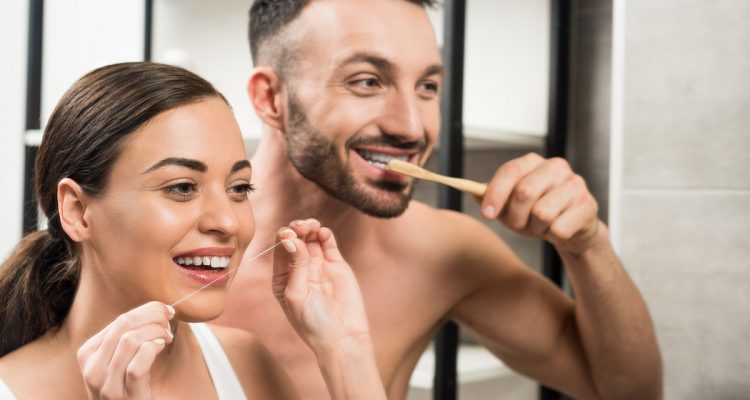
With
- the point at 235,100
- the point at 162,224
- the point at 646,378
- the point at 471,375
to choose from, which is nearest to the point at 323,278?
the point at 162,224

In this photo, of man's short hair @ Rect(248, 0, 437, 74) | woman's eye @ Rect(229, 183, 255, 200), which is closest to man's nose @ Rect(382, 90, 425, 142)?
man's short hair @ Rect(248, 0, 437, 74)

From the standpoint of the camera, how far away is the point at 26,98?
4.45 feet

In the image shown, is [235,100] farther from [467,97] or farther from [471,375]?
[471,375]

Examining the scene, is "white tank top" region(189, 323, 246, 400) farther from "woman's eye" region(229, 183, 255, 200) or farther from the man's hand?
the man's hand

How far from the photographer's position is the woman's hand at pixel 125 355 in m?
0.57

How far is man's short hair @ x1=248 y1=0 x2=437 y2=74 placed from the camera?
3.17 ft

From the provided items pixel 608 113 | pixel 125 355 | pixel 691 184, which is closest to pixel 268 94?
pixel 125 355

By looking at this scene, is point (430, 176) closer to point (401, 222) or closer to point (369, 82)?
point (369, 82)

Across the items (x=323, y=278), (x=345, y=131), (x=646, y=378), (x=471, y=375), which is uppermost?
(x=345, y=131)

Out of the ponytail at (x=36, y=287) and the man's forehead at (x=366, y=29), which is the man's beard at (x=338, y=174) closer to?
the man's forehead at (x=366, y=29)

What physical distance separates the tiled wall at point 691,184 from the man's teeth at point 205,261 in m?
0.71

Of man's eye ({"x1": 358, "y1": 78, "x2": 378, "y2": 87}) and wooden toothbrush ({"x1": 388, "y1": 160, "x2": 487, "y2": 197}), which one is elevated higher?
man's eye ({"x1": 358, "y1": 78, "x2": 378, "y2": 87})

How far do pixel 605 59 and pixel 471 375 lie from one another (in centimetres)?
64

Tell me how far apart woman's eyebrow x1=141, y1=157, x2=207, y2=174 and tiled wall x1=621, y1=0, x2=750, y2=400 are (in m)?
0.73
